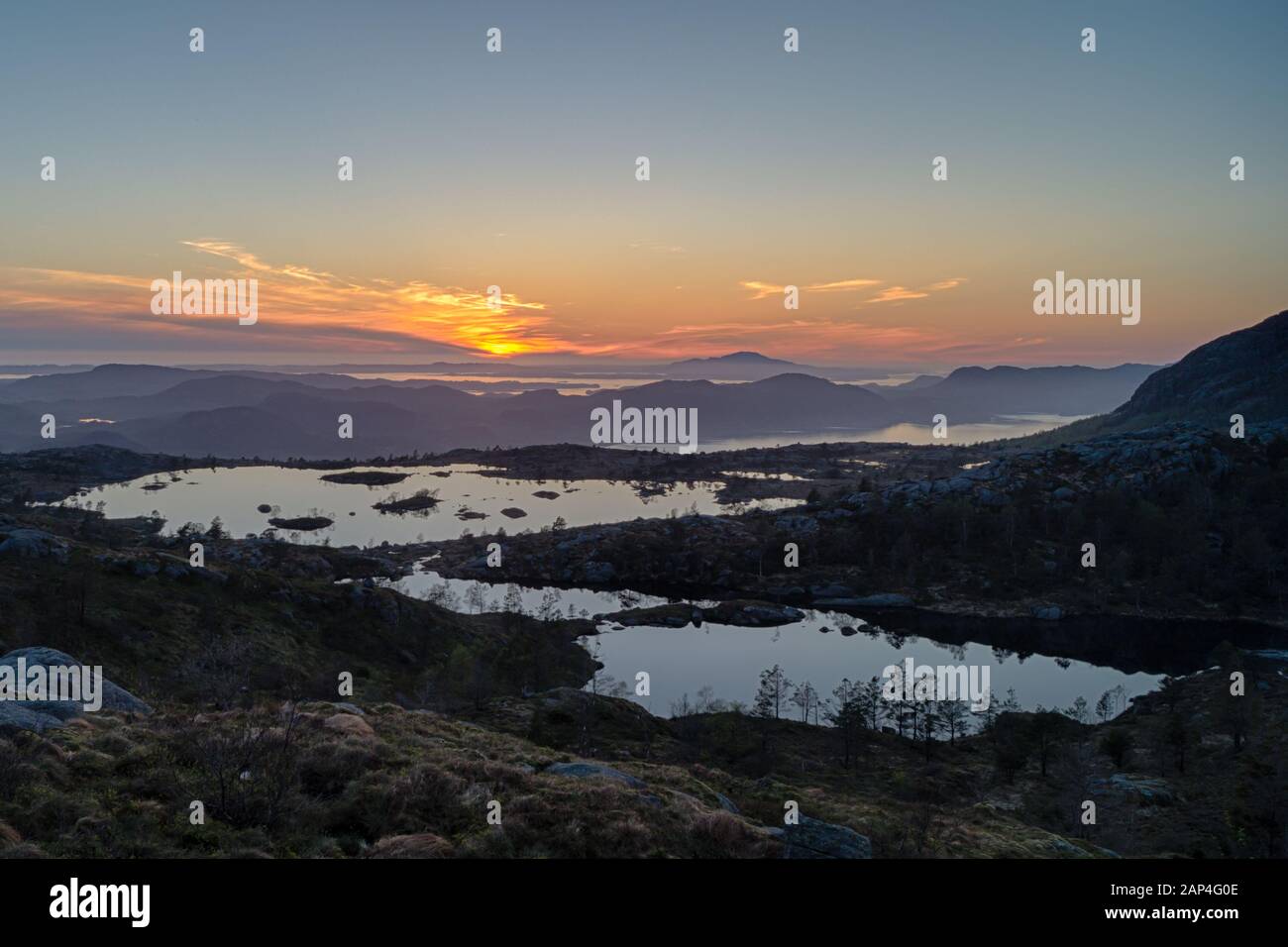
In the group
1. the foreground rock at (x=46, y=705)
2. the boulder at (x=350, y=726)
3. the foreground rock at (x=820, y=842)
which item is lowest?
the foreground rock at (x=820, y=842)

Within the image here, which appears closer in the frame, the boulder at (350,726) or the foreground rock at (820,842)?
the foreground rock at (820,842)

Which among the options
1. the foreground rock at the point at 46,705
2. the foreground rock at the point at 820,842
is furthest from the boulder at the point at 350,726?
the foreground rock at the point at 820,842

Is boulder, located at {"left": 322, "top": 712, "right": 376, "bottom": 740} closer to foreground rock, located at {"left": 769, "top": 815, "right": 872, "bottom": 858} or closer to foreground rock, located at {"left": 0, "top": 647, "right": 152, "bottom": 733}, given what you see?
foreground rock, located at {"left": 0, "top": 647, "right": 152, "bottom": 733}

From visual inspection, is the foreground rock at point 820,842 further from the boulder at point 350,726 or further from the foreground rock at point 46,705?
the foreground rock at point 46,705

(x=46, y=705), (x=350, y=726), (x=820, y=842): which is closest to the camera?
(x=820, y=842)

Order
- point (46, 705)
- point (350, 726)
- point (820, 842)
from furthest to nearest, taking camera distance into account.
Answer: point (350, 726), point (46, 705), point (820, 842)

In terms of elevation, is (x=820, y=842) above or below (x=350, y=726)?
below

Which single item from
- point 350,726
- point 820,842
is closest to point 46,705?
point 350,726

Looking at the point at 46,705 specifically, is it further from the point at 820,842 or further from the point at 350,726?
the point at 820,842

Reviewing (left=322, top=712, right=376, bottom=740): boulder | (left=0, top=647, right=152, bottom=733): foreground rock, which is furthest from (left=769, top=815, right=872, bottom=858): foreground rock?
(left=0, top=647, right=152, bottom=733): foreground rock

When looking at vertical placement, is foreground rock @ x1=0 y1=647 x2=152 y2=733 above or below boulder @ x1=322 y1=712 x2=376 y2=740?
above
